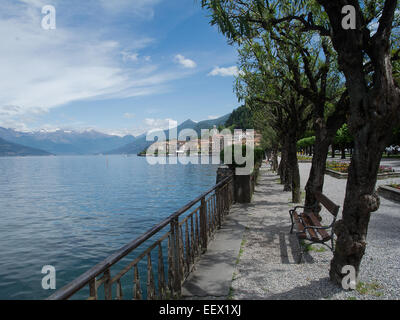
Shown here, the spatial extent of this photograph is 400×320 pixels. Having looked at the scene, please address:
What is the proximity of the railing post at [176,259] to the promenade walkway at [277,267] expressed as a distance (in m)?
0.17

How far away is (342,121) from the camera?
7.32 m

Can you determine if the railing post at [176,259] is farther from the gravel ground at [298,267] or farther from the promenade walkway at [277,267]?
the gravel ground at [298,267]

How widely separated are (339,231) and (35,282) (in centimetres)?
1110

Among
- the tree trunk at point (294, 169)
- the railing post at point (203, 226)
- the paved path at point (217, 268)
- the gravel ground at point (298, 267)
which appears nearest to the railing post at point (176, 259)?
the paved path at point (217, 268)

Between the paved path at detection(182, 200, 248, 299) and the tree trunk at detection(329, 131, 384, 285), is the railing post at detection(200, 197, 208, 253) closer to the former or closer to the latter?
the paved path at detection(182, 200, 248, 299)

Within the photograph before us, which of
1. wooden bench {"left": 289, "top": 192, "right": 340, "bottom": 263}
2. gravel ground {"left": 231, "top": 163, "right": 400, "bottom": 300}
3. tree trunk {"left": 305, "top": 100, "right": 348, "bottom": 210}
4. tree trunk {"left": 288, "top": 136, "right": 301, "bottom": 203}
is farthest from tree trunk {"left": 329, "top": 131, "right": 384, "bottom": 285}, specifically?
tree trunk {"left": 288, "top": 136, "right": 301, "bottom": 203}

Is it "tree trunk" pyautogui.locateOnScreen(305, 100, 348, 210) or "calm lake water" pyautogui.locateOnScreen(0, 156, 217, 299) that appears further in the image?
"calm lake water" pyautogui.locateOnScreen(0, 156, 217, 299)

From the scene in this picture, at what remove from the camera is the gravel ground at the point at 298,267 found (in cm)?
416

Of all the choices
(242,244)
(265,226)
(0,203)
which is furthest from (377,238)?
(0,203)

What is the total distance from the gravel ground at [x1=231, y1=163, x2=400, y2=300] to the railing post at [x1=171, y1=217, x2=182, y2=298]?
806 millimetres

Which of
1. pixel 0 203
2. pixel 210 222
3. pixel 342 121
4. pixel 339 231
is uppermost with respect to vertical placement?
pixel 342 121

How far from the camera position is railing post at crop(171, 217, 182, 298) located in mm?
4145

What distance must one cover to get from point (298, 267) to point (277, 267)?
14.3 inches
